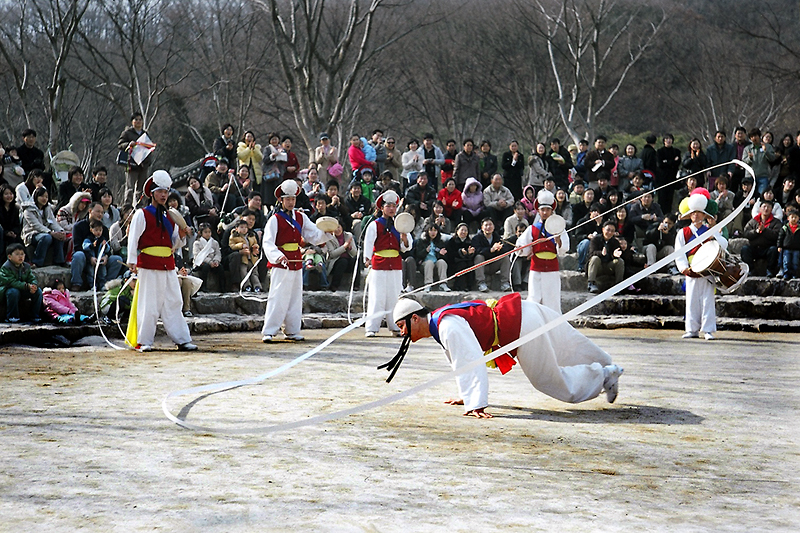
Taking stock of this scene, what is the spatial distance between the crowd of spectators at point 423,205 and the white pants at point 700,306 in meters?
2.24

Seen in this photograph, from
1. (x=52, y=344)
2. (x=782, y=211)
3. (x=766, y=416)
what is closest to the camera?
(x=766, y=416)

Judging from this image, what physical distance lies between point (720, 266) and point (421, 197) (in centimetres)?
673

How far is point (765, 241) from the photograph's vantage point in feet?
51.1

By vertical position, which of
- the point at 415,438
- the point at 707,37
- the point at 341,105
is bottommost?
the point at 415,438

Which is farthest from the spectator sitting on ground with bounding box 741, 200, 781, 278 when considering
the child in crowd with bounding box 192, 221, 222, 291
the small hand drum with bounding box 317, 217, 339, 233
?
the child in crowd with bounding box 192, 221, 222, 291

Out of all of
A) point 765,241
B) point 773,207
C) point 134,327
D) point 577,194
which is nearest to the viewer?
point 134,327

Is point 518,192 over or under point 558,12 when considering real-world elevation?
under

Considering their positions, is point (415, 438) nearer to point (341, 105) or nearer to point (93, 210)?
point (93, 210)

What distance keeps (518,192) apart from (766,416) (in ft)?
42.1

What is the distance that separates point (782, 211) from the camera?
53.0 feet

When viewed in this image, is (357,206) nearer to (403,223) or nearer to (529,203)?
(529,203)

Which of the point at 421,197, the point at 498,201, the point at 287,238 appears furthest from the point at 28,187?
the point at 498,201

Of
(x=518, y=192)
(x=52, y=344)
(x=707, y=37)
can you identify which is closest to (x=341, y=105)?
(x=518, y=192)

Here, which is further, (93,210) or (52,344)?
(93,210)
